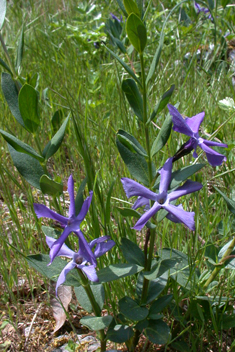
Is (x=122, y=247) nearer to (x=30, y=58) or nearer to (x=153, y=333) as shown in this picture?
(x=153, y=333)

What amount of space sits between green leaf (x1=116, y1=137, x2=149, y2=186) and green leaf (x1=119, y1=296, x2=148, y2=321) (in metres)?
0.36

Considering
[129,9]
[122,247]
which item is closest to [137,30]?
[129,9]

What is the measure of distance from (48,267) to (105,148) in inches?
35.1

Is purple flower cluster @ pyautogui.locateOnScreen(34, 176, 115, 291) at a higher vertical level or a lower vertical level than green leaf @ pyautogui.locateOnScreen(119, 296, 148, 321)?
higher

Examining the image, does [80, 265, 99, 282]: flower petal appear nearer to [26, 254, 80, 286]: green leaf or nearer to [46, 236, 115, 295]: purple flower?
[46, 236, 115, 295]: purple flower

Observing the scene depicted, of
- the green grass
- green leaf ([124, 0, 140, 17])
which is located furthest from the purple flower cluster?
green leaf ([124, 0, 140, 17])

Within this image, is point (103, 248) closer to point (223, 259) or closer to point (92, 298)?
point (92, 298)

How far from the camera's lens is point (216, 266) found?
1069 millimetres

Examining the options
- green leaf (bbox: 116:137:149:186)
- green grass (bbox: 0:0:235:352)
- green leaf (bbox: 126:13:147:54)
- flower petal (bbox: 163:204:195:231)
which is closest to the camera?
flower petal (bbox: 163:204:195:231)

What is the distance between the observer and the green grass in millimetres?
1251

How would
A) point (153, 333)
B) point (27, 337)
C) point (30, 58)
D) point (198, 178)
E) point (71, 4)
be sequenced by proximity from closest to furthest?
1. point (153, 333)
2. point (27, 337)
3. point (198, 178)
4. point (30, 58)
5. point (71, 4)

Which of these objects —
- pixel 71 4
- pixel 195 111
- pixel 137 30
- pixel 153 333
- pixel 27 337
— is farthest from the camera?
pixel 71 4

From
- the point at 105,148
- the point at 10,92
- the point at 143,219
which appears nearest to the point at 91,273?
the point at 143,219

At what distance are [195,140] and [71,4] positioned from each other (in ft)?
13.3
